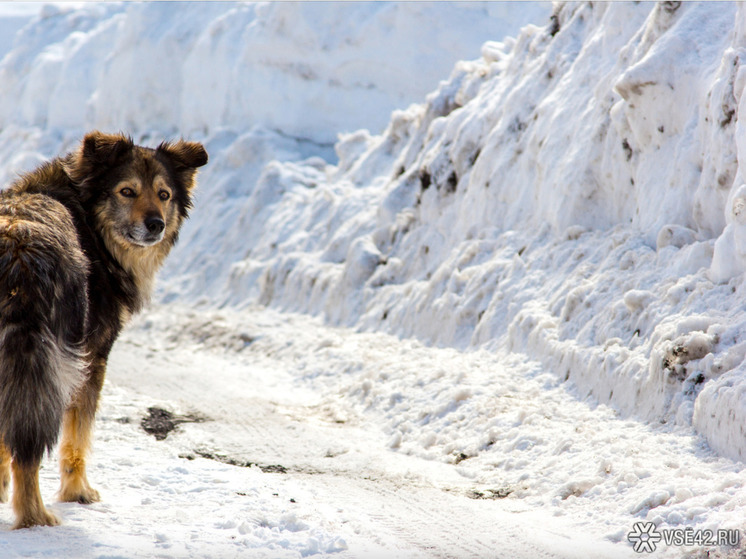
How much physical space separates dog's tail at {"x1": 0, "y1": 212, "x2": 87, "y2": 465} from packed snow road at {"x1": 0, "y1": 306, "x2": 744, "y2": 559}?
52cm

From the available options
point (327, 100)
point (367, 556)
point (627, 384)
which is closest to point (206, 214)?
point (327, 100)

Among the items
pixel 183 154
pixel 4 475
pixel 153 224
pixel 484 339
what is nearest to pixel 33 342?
pixel 4 475

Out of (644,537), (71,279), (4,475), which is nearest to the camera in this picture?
(71,279)

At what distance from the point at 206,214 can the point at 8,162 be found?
13.0 meters

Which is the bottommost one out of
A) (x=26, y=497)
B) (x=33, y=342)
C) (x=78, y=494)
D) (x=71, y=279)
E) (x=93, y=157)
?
(x=78, y=494)

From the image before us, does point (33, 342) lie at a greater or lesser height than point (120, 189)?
lesser

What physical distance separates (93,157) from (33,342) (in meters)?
1.85

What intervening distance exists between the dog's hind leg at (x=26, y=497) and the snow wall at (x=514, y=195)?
3.85 meters

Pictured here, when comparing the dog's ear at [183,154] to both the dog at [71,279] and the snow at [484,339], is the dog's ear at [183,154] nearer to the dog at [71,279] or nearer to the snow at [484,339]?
the dog at [71,279]

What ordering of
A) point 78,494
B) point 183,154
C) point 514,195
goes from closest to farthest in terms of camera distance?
1. point 78,494
2. point 183,154
3. point 514,195

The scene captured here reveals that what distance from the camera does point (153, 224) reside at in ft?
16.2

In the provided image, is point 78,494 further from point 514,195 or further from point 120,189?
point 514,195

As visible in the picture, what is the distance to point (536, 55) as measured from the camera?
10.8 m

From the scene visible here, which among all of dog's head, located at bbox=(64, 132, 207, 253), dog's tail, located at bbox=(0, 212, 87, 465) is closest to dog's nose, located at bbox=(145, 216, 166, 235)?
dog's head, located at bbox=(64, 132, 207, 253)
